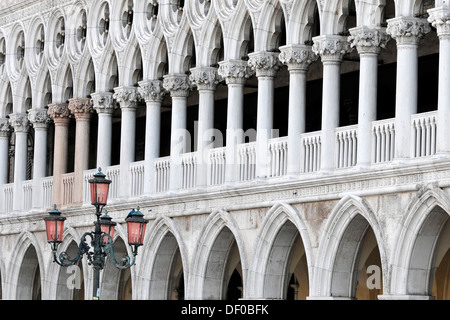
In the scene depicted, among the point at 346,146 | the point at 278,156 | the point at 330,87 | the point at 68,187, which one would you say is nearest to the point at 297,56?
the point at 330,87

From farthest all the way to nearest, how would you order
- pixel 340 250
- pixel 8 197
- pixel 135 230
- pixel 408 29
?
pixel 8 197 → pixel 340 250 → pixel 408 29 → pixel 135 230

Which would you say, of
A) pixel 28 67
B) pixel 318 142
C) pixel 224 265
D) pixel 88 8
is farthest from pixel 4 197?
pixel 318 142

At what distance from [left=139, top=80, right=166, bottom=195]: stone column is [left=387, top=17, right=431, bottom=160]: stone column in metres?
7.36

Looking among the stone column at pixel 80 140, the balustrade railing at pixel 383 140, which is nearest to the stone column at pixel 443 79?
the balustrade railing at pixel 383 140

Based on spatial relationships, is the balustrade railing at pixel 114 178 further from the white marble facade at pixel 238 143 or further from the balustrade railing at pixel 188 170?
the balustrade railing at pixel 188 170

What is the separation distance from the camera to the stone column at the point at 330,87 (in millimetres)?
22078

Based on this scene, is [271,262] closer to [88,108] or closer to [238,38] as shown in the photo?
[238,38]

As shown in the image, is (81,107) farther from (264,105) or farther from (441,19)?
(441,19)

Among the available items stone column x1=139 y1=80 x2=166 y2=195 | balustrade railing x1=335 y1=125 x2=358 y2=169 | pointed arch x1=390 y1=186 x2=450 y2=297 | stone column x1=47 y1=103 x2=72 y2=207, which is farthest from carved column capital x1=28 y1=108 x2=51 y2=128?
pointed arch x1=390 y1=186 x2=450 y2=297

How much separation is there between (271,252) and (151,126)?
467cm

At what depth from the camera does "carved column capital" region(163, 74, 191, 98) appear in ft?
86.2

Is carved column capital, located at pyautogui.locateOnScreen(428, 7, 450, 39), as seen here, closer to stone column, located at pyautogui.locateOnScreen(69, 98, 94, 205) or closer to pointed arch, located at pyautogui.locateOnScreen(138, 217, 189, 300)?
pointed arch, located at pyautogui.locateOnScreen(138, 217, 189, 300)

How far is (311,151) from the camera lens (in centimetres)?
2267

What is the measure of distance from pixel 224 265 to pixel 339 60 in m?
4.84
